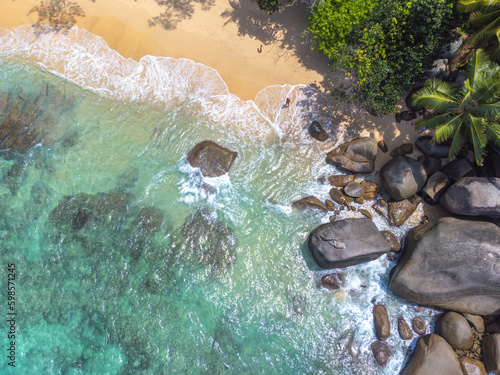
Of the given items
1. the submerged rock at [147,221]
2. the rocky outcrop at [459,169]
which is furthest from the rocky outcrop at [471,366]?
the submerged rock at [147,221]

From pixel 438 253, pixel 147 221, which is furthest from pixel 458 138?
pixel 147 221

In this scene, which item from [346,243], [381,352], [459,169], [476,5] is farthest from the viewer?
[459,169]

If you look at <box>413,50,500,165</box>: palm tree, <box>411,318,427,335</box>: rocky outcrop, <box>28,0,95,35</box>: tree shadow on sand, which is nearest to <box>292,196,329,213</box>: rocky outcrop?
<box>413,50,500,165</box>: palm tree

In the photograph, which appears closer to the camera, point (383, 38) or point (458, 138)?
point (458, 138)

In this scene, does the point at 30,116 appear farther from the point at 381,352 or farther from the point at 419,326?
the point at 419,326

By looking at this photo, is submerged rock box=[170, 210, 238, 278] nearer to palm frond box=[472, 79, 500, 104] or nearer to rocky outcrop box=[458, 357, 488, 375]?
rocky outcrop box=[458, 357, 488, 375]

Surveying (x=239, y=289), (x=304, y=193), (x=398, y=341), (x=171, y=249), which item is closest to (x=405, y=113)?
(x=304, y=193)
